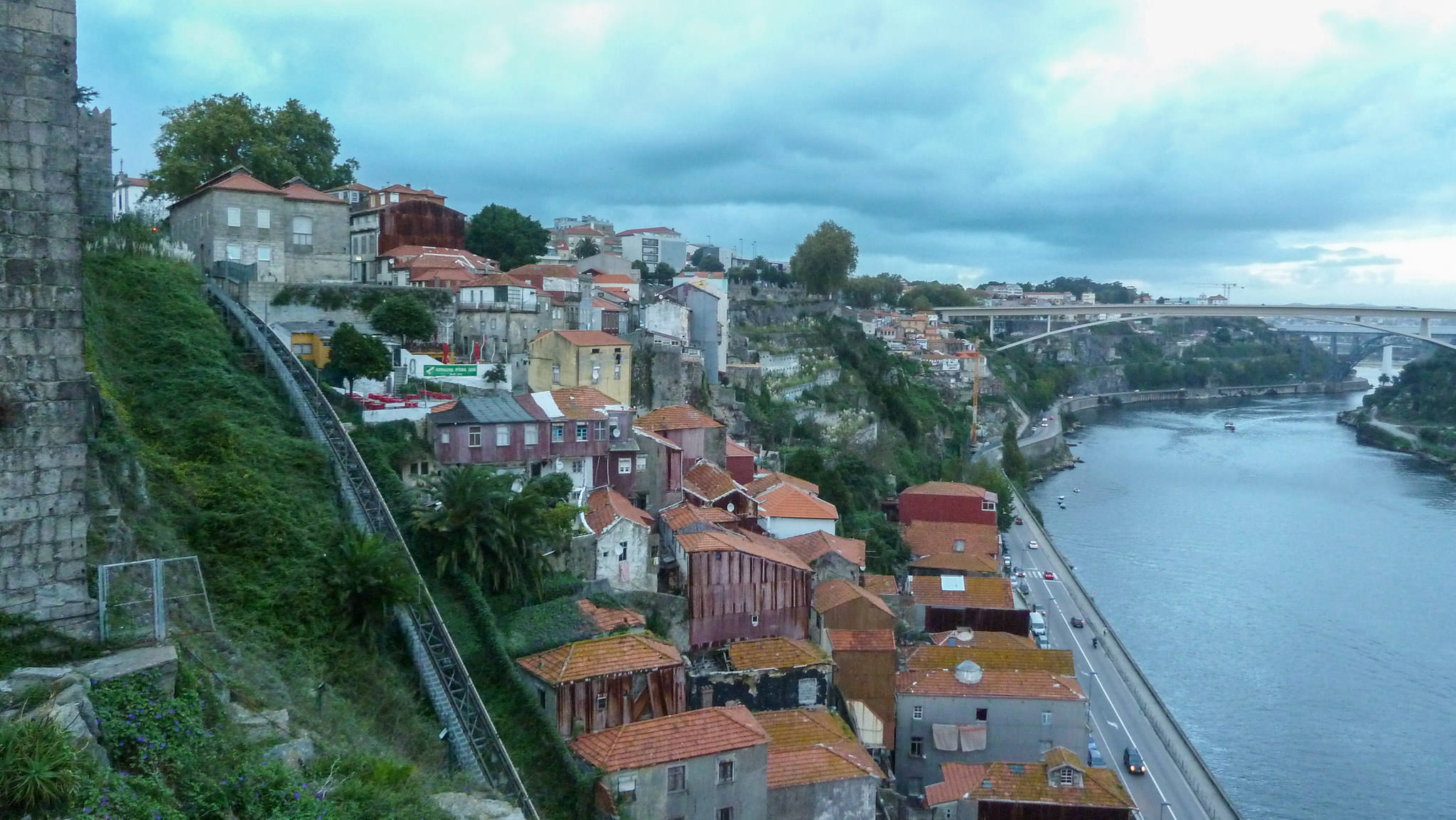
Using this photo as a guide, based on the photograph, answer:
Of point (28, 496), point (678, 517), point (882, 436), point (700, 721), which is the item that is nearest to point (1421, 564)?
point (882, 436)

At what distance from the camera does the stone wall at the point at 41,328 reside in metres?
4.24

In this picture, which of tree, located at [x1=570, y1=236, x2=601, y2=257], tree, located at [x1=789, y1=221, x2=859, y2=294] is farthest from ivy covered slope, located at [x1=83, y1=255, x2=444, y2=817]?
tree, located at [x1=789, y1=221, x2=859, y2=294]

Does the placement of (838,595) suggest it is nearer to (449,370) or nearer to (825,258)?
(449,370)

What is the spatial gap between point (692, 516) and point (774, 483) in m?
3.01

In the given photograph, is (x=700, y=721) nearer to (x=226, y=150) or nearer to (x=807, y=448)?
(x=807, y=448)

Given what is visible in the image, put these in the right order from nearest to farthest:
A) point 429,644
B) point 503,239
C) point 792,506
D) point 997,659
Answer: point 429,644 → point 997,659 → point 792,506 → point 503,239

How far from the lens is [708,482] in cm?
1303

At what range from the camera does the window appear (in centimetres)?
1364

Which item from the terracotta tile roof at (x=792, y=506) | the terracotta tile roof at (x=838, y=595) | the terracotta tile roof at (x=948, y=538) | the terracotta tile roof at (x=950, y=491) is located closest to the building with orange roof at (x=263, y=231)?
the terracotta tile roof at (x=792, y=506)

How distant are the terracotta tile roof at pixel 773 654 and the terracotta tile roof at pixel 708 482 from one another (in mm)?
2623

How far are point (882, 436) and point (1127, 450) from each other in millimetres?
15306

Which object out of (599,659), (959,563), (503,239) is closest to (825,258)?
(503,239)

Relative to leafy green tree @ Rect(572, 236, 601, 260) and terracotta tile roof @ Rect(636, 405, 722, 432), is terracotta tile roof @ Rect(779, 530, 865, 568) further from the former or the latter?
leafy green tree @ Rect(572, 236, 601, 260)

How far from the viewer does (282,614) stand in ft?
20.1
